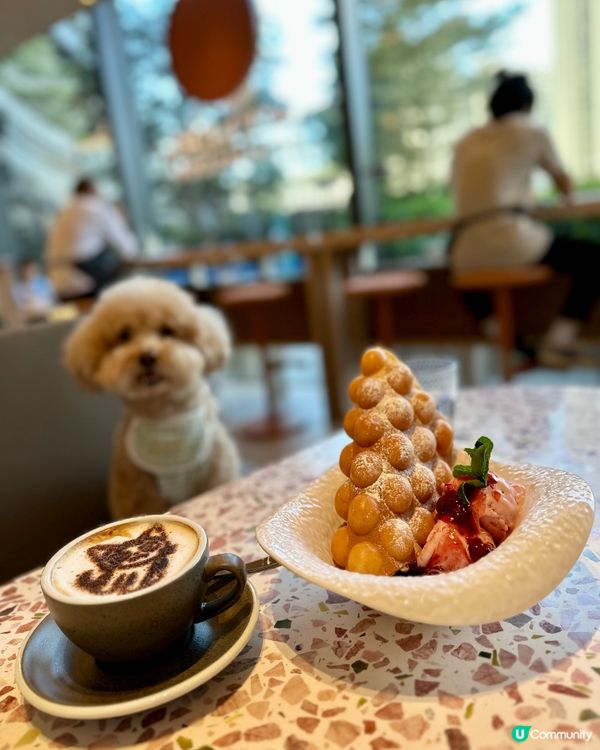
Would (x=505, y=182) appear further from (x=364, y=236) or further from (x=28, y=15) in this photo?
(x=28, y=15)

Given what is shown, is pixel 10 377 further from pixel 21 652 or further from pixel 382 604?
pixel 382 604

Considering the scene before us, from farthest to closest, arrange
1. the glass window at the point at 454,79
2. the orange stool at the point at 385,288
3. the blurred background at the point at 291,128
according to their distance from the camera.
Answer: the blurred background at the point at 291,128 < the glass window at the point at 454,79 < the orange stool at the point at 385,288

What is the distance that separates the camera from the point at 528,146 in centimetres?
260

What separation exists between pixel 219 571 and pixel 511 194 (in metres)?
2.55

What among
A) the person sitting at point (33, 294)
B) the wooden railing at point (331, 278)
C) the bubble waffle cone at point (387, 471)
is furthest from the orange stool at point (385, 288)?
the bubble waffle cone at point (387, 471)

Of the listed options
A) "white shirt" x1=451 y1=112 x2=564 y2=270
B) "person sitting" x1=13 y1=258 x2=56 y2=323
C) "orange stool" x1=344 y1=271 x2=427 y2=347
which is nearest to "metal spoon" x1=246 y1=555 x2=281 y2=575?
"white shirt" x1=451 y1=112 x2=564 y2=270

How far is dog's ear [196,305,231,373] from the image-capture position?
1.49 meters

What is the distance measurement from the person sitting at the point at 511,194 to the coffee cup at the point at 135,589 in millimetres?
2451

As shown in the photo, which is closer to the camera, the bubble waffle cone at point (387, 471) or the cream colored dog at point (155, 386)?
the bubble waffle cone at point (387, 471)

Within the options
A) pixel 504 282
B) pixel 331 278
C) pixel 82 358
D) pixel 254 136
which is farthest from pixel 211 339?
pixel 254 136

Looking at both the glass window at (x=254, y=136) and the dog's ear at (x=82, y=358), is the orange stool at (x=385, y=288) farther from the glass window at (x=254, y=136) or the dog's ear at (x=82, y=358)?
the dog's ear at (x=82, y=358)

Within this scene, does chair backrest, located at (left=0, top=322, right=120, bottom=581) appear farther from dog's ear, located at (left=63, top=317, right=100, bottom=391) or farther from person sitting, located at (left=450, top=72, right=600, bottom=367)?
person sitting, located at (left=450, top=72, right=600, bottom=367)

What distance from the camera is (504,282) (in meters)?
2.61

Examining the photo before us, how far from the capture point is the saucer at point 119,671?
44 cm
